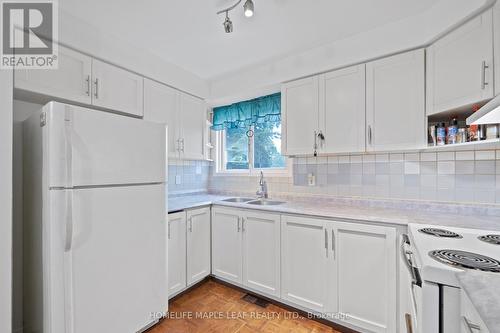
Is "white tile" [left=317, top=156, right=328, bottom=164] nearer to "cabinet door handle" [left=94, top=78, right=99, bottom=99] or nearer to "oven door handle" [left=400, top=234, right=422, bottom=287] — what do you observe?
"oven door handle" [left=400, top=234, right=422, bottom=287]

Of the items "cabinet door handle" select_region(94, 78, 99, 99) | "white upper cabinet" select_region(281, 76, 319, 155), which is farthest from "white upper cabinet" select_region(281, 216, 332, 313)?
"cabinet door handle" select_region(94, 78, 99, 99)

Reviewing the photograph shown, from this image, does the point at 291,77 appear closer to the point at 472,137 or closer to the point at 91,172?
the point at 472,137

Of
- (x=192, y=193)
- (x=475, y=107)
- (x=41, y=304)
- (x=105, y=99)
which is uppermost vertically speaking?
(x=105, y=99)

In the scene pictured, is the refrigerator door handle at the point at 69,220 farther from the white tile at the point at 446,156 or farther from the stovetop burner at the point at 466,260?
the white tile at the point at 446,156

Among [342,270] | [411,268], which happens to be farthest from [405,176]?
[411,268]

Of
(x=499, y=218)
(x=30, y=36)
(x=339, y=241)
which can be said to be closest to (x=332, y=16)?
(x=339, y=241)

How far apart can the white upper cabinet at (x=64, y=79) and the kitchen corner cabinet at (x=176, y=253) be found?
1.17 metres

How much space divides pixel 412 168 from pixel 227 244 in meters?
1.83

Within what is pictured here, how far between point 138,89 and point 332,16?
1.73 m

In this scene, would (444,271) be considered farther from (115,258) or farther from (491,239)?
(115,258)

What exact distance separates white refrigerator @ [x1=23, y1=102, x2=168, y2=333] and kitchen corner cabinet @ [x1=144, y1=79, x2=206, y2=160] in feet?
2.35

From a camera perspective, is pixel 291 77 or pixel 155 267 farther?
pixel 291 77

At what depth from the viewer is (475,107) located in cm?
141

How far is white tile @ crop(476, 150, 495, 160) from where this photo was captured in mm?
1559
